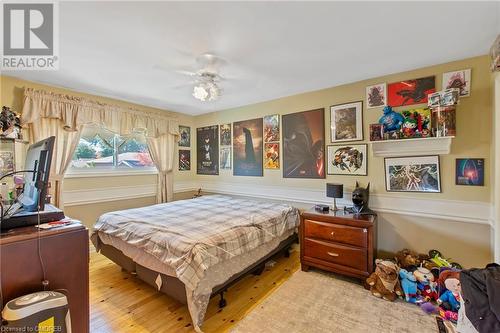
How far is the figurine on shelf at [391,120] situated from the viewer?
2.45 metres

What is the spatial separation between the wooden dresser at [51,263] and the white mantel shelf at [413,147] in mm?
2934

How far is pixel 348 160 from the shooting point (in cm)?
293

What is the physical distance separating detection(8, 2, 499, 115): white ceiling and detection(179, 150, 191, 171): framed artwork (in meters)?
1.90

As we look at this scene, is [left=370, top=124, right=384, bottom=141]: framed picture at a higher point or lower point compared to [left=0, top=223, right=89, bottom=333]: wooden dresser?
higher

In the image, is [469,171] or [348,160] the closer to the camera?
[469,171]

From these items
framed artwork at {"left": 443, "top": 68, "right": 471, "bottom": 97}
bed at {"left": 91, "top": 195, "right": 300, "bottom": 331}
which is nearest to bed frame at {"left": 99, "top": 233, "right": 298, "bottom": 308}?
bed at {"left": 91, "top": 195, "right": 300, "bottom": 331}

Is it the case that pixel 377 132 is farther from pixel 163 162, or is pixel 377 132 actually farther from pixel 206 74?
pixel 163 162

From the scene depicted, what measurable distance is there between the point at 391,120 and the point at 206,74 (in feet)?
7.12

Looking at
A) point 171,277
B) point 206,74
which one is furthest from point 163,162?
point 171,277

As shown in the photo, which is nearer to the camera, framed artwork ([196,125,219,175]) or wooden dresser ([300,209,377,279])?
wooden dresser ([300,209,377,279])

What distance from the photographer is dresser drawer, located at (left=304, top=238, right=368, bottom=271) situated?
7.50 ft

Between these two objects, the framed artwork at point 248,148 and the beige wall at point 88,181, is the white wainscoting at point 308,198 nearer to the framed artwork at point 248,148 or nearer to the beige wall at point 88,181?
the beige wall at point 88,181

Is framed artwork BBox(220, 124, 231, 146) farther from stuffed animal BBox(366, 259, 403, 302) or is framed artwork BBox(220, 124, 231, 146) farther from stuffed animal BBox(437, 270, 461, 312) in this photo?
stuffed animal BBox(437, 270, 461, 312)

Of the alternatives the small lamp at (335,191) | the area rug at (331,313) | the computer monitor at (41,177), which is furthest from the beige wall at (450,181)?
the computer monitor at (41,177)
